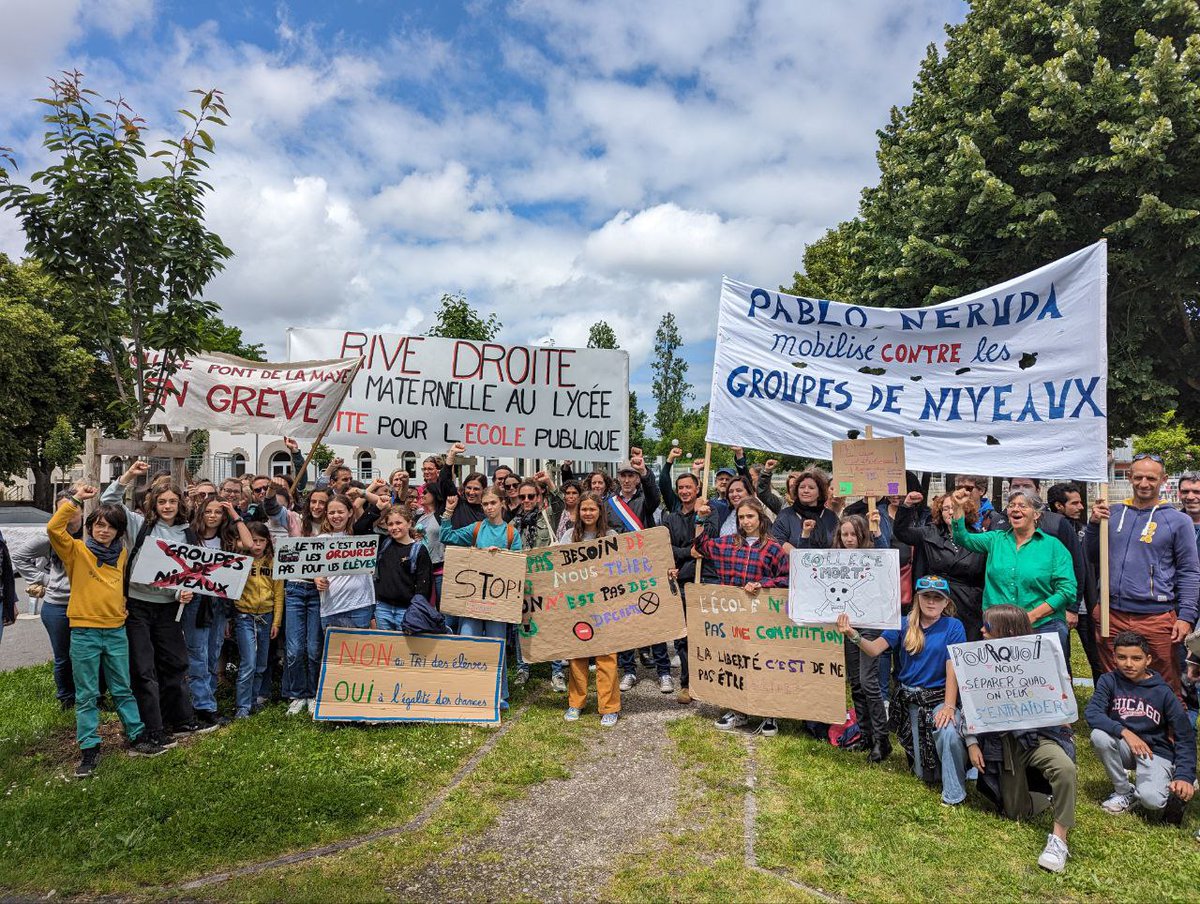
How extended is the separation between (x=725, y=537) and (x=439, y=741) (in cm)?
302

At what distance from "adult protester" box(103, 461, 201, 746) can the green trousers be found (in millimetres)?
115

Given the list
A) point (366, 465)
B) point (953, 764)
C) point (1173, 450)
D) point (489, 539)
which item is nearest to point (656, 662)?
A: point (489, 539)

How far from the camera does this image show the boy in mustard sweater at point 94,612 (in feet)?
18.0

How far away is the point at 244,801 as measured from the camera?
495 centimetres

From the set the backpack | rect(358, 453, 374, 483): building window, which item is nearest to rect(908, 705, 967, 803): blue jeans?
the backpack

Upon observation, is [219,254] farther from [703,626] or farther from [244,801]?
[703,626]

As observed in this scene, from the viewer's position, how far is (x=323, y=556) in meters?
6.50

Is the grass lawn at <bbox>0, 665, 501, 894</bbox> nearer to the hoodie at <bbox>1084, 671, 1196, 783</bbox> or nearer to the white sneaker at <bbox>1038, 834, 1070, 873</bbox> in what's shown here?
the white sneaker at <bbox>1038, 834, 1070, 873</bbox>

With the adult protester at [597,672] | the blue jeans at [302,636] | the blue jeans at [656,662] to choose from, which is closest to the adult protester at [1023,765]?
the adult protester at [597,672]

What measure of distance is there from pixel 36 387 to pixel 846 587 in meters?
37.3

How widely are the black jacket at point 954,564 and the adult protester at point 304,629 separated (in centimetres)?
516

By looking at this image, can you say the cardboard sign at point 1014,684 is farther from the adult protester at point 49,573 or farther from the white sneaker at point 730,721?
the adult protester at point 49,573

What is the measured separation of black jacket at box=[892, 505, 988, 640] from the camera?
6.16 metres

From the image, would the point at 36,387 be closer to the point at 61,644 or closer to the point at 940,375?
the point at 61,644
